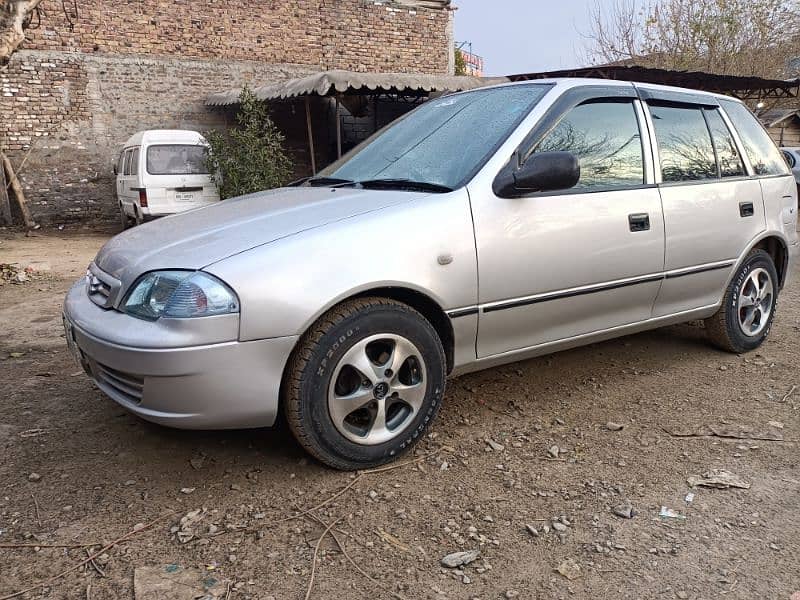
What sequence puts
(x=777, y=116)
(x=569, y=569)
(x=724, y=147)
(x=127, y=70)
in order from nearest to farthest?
(x=569, y=569)
(x=724, y=147)
(x=127, y=70)
(x=777, y=116)

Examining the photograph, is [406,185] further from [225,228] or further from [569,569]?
[569,569]

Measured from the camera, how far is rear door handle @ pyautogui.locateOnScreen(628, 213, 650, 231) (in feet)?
11.2

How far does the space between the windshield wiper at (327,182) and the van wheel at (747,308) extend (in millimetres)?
2509

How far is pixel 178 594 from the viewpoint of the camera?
2006mm

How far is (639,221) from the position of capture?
11.3 ft

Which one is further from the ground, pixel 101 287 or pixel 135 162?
pixel 135 162

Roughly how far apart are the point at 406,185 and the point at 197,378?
1349 mm

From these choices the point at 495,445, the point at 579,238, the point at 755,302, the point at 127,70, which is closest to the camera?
the point at 495,445

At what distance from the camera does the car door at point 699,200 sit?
368cm

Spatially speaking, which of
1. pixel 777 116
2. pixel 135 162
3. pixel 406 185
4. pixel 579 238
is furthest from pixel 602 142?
pixel 777 116

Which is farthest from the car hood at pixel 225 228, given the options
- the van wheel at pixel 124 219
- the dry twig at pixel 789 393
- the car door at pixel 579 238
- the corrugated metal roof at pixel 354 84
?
the van wheel at pixel 124 219

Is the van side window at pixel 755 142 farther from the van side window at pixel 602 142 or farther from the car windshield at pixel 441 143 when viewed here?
the car windshield at pixel 441 143

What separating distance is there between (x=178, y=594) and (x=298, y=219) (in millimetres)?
1467

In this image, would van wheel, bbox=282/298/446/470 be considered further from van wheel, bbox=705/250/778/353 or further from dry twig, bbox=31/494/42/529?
van wheel, bbox=705/250/778/353
